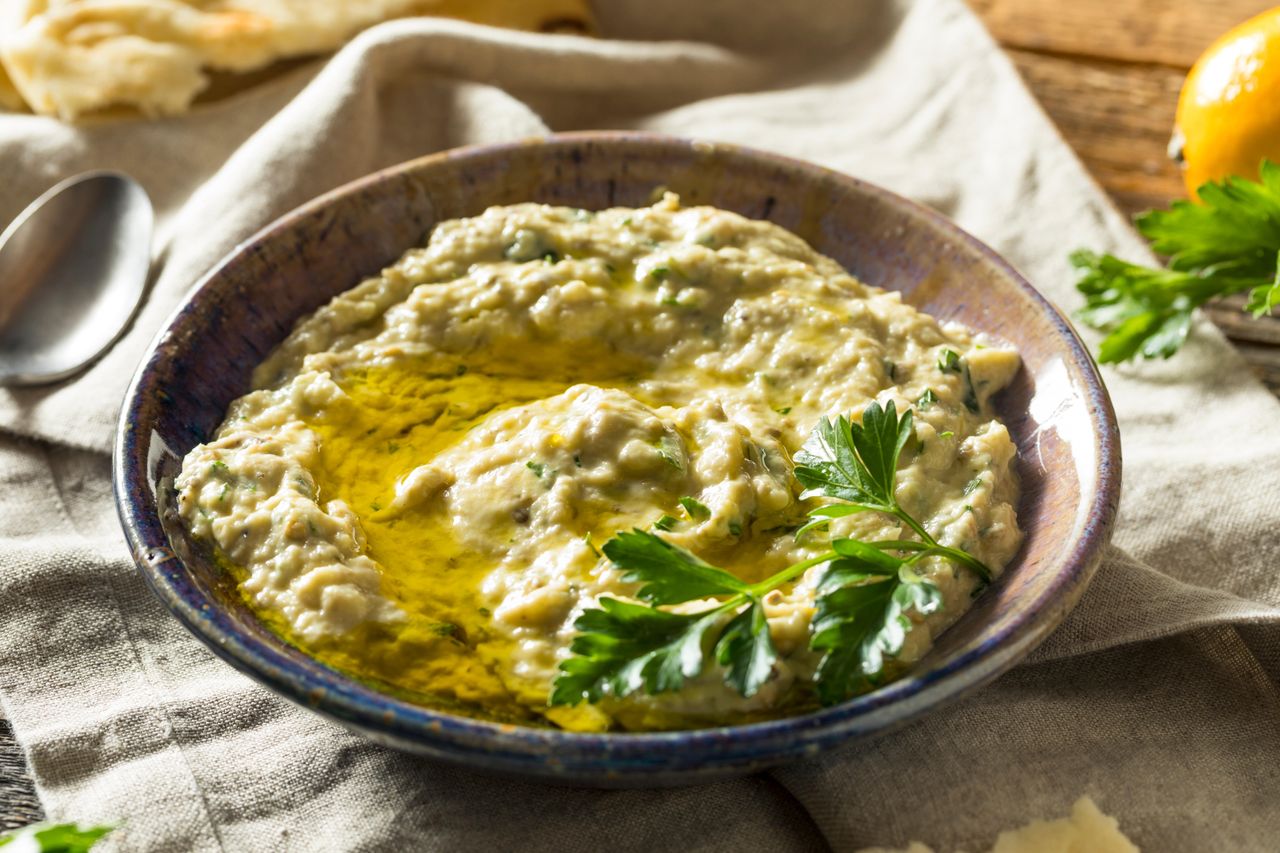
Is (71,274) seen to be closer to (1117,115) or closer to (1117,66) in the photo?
(1117,115)

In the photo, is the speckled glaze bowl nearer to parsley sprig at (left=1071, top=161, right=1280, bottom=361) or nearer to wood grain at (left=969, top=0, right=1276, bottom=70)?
parsley sprig at (left=1071, top=161, right=1280, bottom=361)

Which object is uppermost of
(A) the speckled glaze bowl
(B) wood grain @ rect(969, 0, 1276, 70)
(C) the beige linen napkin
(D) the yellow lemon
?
(D) the yellow lemon

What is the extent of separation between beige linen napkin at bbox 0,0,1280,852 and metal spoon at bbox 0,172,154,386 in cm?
10

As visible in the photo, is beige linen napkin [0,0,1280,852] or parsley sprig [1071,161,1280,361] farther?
parsley sprig [1071,161,1280,361]

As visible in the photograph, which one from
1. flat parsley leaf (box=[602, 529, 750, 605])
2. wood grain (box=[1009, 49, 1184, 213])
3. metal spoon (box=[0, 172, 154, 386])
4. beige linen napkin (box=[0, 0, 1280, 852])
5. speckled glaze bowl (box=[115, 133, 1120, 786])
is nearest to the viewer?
speckled glaze bowl (box=[115, 133, 1120, 786])

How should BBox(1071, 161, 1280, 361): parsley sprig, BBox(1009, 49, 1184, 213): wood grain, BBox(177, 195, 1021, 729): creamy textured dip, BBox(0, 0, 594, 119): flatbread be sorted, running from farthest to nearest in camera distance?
BBox(1009, 49, 1184, 213): wood grain < BBox(0, 0, 594, 119): flatbread < BBox(1071, 161, 1280, 361): parsley sprig < BBox(177, 195, 1021, 729): creamy textured dip

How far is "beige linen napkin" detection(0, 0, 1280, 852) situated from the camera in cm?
266

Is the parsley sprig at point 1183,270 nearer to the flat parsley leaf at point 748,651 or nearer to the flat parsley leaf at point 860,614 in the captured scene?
the flat parsley leaf at point 860,614

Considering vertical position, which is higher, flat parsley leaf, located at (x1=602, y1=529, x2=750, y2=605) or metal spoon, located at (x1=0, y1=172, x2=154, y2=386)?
flat parsley leaf, located at (x1=602, y1=529, x2=750, y2=605)

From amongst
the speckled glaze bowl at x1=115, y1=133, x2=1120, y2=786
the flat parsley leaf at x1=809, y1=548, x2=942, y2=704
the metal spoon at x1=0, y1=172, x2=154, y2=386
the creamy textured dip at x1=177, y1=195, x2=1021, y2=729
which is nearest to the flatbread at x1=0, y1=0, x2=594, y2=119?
the metal spoon at x1=0, y1=172, x2=154, y2=386

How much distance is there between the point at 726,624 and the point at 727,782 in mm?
493

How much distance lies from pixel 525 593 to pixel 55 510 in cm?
165

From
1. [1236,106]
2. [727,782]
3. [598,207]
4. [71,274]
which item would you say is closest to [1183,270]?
[1236,106]

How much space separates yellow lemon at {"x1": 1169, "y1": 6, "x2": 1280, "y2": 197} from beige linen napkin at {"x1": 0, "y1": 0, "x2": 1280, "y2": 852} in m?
0.39
